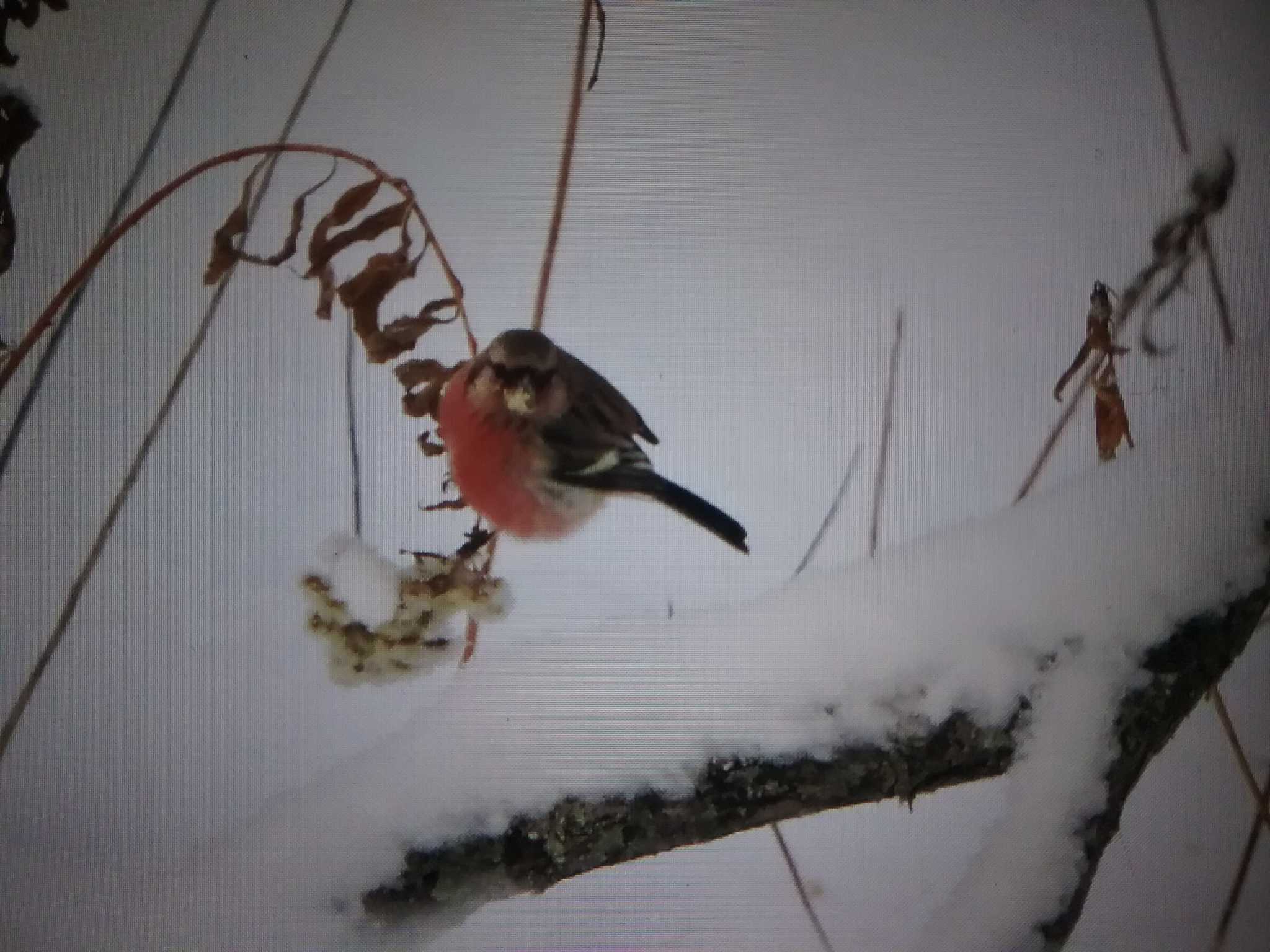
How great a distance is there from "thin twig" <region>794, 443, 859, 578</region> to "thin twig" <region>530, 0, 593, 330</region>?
32cm

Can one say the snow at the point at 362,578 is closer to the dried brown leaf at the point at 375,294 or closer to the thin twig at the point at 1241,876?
the dried brown leaf at the point at 375,294

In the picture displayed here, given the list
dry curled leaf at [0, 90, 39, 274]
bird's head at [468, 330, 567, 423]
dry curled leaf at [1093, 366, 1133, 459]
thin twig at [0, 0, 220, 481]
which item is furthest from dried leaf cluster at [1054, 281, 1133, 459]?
dry curled leaf at [0, 90, 39, 274]

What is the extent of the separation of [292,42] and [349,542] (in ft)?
1.58

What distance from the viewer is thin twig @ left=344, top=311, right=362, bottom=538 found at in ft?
2.98

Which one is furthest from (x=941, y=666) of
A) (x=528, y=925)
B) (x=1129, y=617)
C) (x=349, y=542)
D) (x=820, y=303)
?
(x=349, y=542)

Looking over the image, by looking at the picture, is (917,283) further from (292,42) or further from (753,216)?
(292,42)

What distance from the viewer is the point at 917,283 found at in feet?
2.95

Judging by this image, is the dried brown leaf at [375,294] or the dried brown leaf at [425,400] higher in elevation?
the dried brown leaf at [375,294]

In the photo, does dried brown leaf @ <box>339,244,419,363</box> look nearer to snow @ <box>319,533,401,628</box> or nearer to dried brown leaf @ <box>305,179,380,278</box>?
dried brown leaf @ <box>305,179,380,278</box>

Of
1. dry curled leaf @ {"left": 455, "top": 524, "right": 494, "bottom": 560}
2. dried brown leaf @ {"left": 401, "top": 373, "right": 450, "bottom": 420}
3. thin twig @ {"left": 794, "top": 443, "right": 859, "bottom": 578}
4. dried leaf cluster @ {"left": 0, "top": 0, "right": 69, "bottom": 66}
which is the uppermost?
dried leaf cluster @ {"left": 0, "top": 0, "right": 69, "bottom": 66}

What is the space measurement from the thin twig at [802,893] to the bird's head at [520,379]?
18.5 inches

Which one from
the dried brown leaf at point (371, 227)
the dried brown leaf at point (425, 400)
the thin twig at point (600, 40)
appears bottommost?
the dried brown leaf at point (425, 400)

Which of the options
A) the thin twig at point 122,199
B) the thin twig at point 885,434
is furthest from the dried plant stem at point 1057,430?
the thin twig at point 122,199

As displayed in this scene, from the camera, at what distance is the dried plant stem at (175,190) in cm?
89
